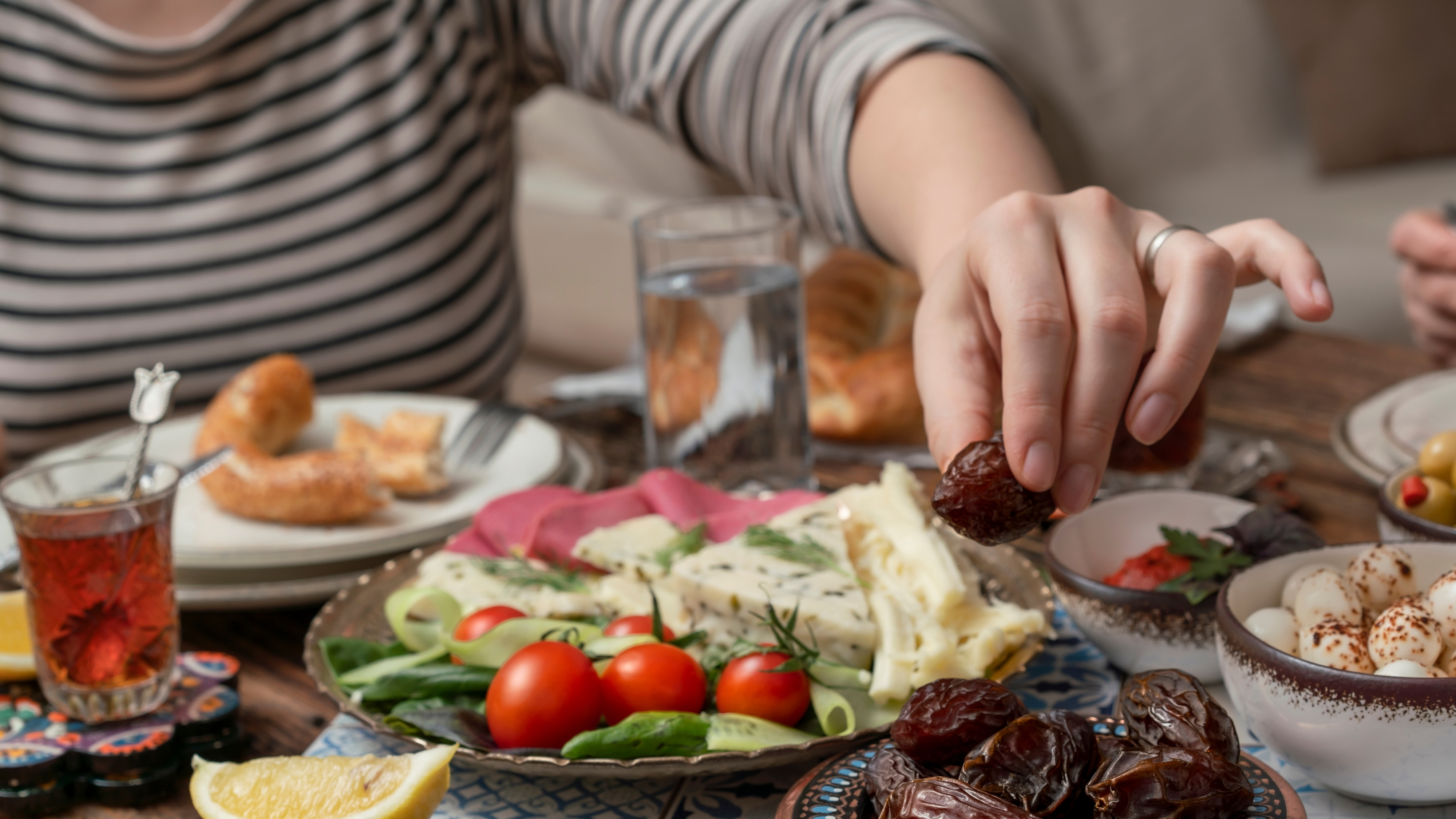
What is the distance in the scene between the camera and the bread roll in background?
1529 millimetres

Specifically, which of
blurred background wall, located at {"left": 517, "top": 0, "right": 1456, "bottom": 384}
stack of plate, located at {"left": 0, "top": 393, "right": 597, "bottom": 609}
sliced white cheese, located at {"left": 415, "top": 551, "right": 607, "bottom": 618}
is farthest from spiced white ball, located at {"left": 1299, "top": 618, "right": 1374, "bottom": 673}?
blurred background wall, located at {"left": 517, "top": 0, "right": 1456, "bottom": 384}

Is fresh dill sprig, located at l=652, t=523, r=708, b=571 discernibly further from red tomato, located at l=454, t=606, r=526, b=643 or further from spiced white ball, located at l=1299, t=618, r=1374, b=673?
spiced white ball, located at l=1299, t=618, r=1374, b=673

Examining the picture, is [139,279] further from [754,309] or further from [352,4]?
[754,309]

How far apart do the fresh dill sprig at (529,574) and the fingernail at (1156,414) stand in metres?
0.45

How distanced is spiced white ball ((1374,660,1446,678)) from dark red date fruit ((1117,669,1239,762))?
99 mm

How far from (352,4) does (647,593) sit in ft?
3.81

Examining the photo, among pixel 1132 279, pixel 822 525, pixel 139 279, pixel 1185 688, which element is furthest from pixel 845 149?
pixel 139 279

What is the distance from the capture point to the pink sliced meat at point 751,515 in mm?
1038

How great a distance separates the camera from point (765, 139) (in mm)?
1525

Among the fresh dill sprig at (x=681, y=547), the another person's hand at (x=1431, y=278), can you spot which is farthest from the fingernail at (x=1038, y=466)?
the another person's hand at (x=1431, y=278)

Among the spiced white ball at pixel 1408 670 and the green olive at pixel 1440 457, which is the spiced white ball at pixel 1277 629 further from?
the green olive at pixel 1440 457

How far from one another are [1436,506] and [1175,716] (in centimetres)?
42

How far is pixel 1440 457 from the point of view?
0.95m

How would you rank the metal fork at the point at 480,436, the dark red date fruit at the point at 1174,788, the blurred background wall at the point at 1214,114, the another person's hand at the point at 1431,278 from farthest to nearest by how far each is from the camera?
the blurred background wall at the point at 1214,114
the another person's hand at the point at 1431,278
the metal fork at the point at 480,436
the dark red date fruit at the point at 1174,788
